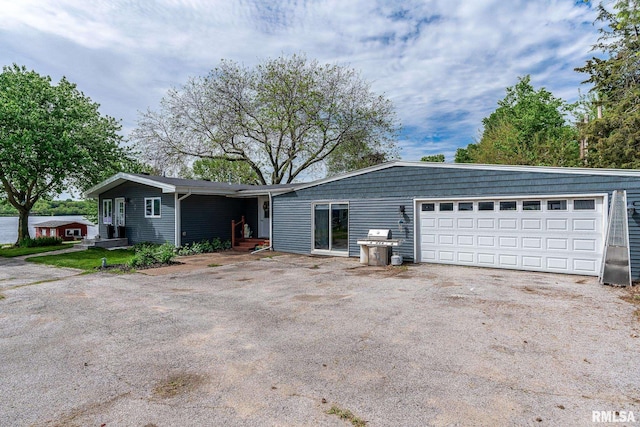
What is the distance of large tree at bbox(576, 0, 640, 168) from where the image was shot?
37.2 ft

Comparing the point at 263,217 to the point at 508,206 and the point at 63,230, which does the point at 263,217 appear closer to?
the point at 508,206

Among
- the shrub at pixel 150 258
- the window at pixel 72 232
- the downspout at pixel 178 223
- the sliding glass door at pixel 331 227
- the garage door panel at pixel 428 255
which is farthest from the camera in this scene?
the window at pixel 72 232

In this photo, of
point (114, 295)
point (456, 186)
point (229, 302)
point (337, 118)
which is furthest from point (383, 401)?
point (337, 118)

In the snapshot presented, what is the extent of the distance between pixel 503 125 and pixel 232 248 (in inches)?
883

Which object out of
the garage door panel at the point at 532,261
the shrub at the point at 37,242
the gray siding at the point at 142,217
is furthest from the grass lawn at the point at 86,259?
the garage door panel at the point at 532,261

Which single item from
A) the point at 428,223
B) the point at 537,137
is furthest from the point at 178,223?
the point at 537,137

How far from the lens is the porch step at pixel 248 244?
1444 cm

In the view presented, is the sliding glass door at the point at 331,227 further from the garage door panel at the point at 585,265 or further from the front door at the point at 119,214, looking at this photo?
the front door at the point at 119,214

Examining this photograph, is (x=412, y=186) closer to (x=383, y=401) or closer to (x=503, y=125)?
(x=383, y=401)

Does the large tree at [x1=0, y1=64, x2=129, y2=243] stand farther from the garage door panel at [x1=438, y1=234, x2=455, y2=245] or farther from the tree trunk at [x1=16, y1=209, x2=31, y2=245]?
the garage door panel at [x1=438, y1=234, x2=455, y2=245]

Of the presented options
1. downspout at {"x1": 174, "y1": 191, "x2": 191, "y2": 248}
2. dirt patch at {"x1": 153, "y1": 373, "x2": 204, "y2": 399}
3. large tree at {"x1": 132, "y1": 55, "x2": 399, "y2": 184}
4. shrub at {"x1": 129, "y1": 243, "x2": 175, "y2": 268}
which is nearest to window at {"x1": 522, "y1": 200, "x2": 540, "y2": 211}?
Answer: dirt patch at {"x1": 153, "y1": 373, "x2": 204, "y2": 399}

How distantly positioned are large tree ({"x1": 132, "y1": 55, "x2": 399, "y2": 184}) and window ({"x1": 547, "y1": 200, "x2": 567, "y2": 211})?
16.3 m

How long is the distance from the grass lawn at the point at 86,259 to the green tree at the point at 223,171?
13.2 metres

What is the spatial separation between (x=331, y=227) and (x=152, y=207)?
26.2ft
